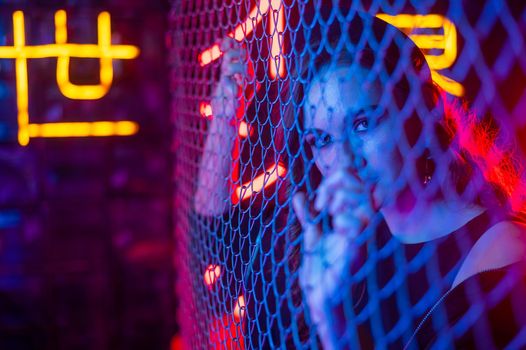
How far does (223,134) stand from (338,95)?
2.11 feet

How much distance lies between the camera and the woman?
60cm

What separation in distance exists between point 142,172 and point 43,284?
664mm

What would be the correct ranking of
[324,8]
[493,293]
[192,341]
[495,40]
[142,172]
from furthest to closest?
1. [142,172]
2. [192,341]
3. [324,8]
4. [495,40]
5. [493,293]

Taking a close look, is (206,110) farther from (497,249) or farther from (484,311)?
(484,311)

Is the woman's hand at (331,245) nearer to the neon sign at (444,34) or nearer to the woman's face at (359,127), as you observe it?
the woman's face at (359,127)

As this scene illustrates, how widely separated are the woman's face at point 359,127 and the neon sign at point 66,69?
1.93 metres

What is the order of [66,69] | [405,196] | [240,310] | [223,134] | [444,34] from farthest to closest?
[66,69] < [223,134] < [240,310] < [444,34] < [405,196]

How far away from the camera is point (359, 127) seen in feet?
2.14

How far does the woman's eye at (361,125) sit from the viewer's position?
2.11 feet

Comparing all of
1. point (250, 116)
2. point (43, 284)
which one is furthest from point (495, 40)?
point (43, 284)

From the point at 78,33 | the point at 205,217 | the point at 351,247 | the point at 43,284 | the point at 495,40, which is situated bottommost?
the point at 43,284

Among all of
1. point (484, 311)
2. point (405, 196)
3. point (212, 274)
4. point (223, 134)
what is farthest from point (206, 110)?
point (484, 311)

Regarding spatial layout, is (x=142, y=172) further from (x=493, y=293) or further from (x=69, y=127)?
(x=493, y=293)

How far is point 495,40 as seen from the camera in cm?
68
